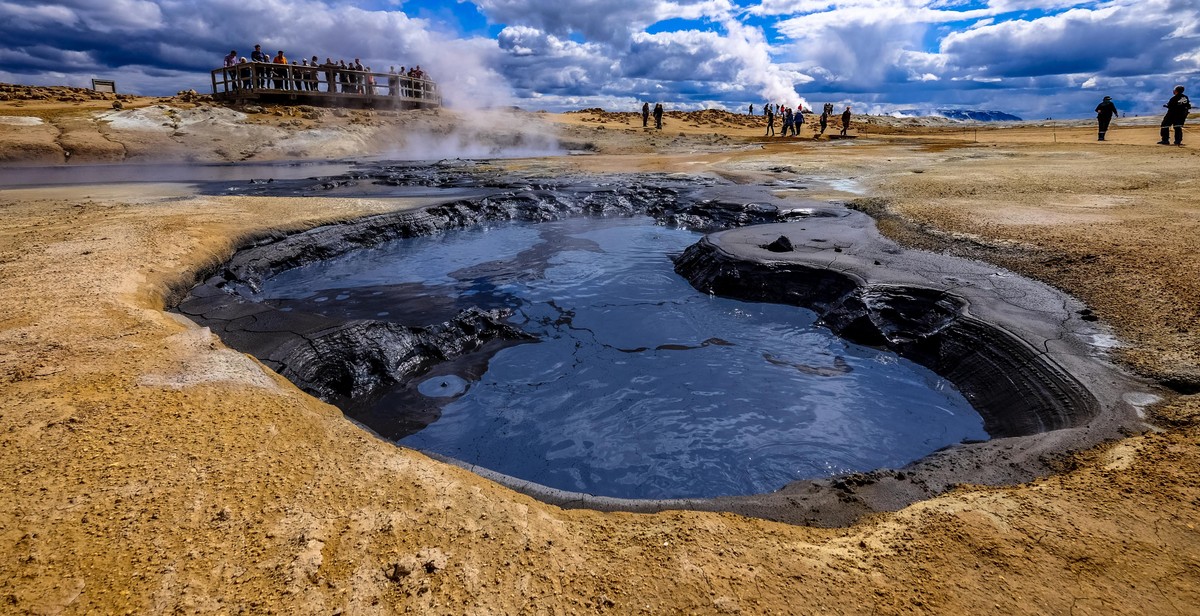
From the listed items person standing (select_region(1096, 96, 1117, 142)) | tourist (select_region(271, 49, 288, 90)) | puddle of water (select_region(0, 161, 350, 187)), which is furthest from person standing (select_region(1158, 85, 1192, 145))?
tourist (select_region(271, 49, 288, 90))

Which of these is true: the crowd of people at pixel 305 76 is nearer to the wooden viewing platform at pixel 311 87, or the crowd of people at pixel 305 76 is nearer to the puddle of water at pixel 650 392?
the wooden viewing platform at pixel 311 87

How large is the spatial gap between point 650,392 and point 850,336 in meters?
2.11

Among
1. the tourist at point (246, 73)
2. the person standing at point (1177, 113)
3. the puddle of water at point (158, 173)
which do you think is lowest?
the puddle of water at point (158, 173)

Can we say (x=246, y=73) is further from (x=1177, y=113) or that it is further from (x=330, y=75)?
(x=1177, y=113)

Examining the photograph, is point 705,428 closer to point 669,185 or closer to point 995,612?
point 995,612

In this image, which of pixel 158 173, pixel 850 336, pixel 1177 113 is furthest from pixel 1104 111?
pixel 158 173

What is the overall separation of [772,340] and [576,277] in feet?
9.43

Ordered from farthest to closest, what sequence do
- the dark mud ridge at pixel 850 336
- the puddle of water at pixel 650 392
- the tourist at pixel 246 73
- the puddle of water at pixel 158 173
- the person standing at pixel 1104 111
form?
1. the tourist at pixel 246 73
2. the person standing at pixel 1104 111
3. the puddle of water at pixel 158 173
4. the puddle of water at pixel 650 392
5. the dark mud ridge at pixel 850 336

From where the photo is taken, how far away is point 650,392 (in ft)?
15.8

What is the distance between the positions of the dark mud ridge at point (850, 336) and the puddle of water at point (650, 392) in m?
0.23

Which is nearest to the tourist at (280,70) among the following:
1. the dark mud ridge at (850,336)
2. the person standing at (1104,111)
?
the dark mud ridge at (850,336)

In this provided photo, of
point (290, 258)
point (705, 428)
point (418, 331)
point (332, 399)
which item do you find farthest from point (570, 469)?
point (290, 258)

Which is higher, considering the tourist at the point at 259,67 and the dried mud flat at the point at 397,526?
the tourist at the point at 259,67

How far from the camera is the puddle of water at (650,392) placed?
152 inches
